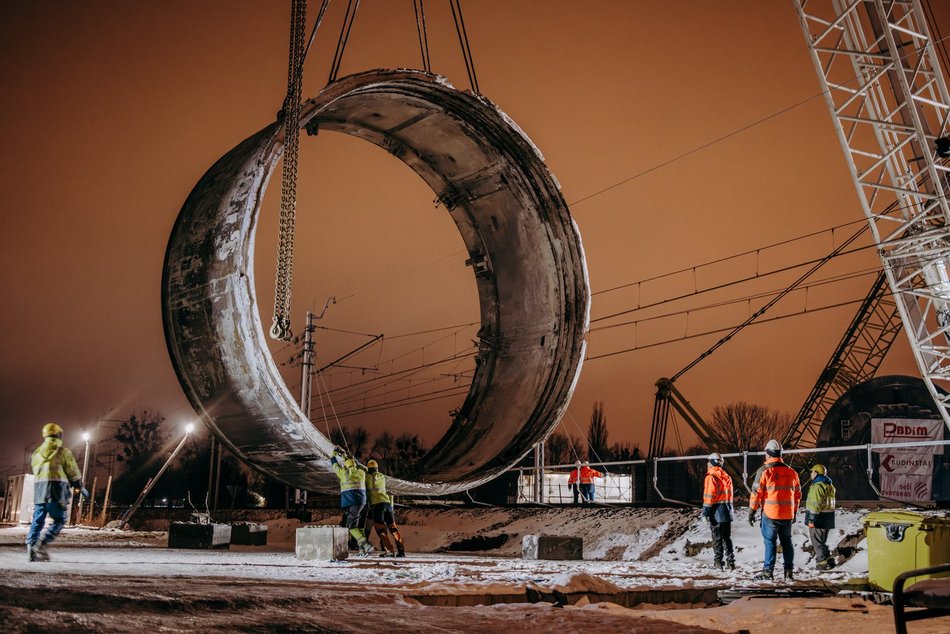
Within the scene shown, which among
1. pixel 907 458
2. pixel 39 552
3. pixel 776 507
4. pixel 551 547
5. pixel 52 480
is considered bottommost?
pixel 551 547

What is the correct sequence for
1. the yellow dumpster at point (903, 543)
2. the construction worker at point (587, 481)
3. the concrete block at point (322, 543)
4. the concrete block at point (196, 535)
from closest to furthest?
the yellow dumpster at point (903, 543), the concrete block at point (322, 543), the concrete block at point (196, 535), the construction worker at point (587, 481)

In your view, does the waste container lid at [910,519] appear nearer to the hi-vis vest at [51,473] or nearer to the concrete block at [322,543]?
the concrete block at [322,543]

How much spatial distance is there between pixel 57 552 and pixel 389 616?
5.28 m

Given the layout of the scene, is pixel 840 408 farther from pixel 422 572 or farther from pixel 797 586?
pixel 422 572

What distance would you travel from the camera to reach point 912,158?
16.3m

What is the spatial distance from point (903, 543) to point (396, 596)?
4270mm

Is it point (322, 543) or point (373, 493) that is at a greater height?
point (373, 493)

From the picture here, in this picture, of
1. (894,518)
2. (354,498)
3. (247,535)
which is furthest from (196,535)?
(894,518)

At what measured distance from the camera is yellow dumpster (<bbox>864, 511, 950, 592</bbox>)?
259 inches

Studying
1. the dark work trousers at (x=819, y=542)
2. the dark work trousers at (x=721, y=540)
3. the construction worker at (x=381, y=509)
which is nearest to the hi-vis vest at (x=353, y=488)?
the construction worker at (x=381, y=509)

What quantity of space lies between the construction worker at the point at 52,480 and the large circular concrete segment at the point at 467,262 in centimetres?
134

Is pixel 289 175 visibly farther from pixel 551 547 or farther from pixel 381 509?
pixel 551 547

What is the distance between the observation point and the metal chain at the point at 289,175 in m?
6.94

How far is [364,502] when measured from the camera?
368 inches
